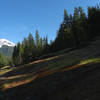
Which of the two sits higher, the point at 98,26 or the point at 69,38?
the point at 98,26

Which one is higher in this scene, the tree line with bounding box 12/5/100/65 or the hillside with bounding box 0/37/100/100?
the tree line with bounding box 12/5/100/65

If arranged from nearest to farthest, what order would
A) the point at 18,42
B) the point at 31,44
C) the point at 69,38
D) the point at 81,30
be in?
the point at 81,30 → the point at 69,38 → the point at 31,44 → the point at 18,42

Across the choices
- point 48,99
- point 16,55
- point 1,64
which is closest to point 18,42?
point 16,55

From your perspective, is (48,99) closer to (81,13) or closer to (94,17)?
(94,17)

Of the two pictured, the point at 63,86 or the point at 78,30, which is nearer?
the point at 63,86

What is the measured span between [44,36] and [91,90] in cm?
9077

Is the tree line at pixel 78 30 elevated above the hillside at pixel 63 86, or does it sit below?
above

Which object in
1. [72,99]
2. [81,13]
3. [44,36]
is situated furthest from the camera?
[44,36]

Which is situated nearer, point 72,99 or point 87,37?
point 72,99

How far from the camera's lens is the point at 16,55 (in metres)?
88.9

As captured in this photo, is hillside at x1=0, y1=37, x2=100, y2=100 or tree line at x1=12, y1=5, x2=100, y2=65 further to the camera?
tree line at x1=12, y1=5, x2=100, y2=65

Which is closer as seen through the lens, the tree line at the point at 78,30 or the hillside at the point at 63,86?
the hillside at the point at 63,86

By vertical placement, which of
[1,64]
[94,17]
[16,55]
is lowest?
[1,64]

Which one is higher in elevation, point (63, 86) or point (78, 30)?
point (78, 30)
